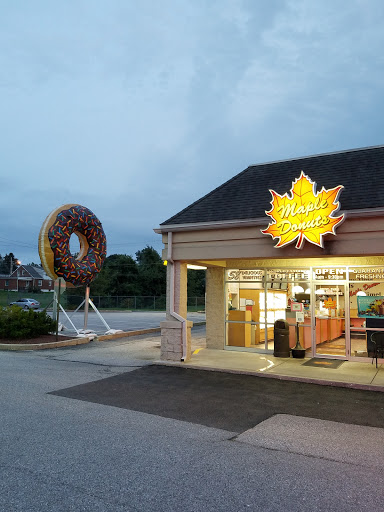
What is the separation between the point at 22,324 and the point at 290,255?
10.8 metres

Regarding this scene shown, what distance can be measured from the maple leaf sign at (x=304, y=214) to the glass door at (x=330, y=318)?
320cm

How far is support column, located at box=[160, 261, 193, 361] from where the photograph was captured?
12.3 m

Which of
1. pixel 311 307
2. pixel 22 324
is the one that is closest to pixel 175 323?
pixel 311 307

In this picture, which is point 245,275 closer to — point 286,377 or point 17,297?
point 286,377

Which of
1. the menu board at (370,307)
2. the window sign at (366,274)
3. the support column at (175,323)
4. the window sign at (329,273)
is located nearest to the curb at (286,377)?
the support column at (175,323)

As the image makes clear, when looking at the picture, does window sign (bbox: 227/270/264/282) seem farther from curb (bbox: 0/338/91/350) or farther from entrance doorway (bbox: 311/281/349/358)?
curb (bbox: 0/338/91/350)

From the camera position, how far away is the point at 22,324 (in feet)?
53.2

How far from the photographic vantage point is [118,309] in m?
46.8

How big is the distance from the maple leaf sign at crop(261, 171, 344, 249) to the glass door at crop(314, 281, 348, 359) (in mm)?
3198

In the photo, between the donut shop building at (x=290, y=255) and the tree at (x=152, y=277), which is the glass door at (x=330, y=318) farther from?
the tree at (x=152, y=277)

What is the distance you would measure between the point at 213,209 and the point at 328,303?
15.3ft

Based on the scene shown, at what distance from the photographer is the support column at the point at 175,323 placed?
1227 cm

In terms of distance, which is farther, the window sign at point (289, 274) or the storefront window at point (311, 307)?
the window sign at point (289, 274)

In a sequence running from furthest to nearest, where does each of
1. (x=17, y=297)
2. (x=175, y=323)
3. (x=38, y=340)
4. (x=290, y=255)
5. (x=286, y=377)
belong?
(x=17, y=297)
(x=38, y=340)
(x=175, y=323)
(x=290, y=255)
(x=286, y=377)
